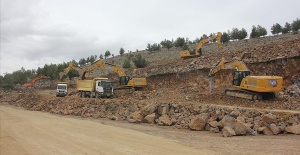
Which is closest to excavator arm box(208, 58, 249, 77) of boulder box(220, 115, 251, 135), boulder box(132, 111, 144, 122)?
boulder box(132, 111, 144, 122)

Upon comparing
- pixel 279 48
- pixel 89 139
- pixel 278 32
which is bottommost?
pixel 89 139

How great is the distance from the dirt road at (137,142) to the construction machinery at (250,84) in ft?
20.4

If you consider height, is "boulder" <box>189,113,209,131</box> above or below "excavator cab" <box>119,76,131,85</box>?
below

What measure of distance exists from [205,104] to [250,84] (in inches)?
125

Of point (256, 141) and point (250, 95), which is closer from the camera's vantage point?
point (256, 141)

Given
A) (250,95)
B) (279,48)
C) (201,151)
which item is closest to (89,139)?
(201,151)

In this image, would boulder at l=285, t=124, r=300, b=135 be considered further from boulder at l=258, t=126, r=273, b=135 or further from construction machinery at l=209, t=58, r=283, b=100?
construction machinery at l=209, t=58, r=283, b=100

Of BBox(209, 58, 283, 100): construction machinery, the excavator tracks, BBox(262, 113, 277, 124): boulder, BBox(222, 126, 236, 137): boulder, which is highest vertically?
BBox(209, 58, 283, 100): construction machinery

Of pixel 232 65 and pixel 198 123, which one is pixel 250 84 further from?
pixel 198 123

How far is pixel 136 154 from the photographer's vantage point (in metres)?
11.2

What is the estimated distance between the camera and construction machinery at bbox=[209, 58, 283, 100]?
20000 millimetres

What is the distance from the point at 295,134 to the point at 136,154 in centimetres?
744

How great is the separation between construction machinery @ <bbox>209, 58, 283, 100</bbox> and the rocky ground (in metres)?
0.56

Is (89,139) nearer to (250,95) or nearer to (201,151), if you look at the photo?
(201,151)
